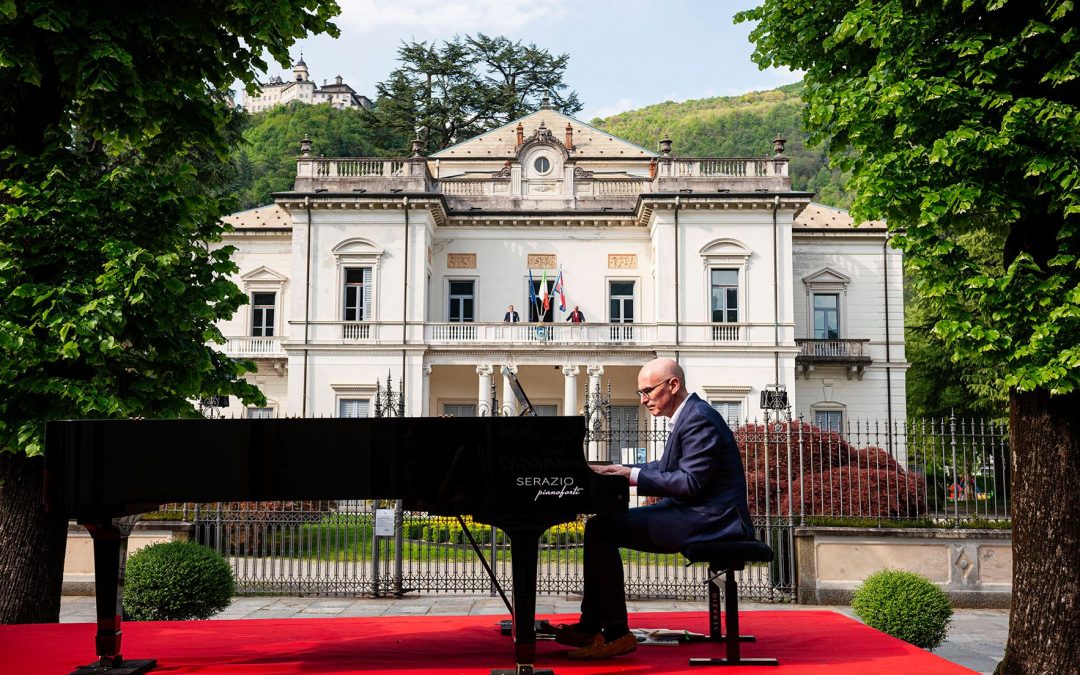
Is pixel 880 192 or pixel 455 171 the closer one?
pixel 880 192

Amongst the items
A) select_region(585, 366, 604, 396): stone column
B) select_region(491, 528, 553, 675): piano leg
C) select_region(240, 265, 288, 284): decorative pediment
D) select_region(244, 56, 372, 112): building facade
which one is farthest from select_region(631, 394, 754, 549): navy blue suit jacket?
select_region(244, 56, 372, 112): building facade

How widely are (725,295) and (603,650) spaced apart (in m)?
23.8

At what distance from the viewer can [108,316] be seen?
6.26 meters

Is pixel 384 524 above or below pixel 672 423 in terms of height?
below

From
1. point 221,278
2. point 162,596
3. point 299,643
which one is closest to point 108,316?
point 221,278

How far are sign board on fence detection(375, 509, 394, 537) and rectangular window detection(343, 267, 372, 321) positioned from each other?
1611 cm

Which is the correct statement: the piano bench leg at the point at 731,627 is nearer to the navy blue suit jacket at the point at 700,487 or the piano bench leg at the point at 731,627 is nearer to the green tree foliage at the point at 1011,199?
the navy blue suit jacket at the point at 700,487

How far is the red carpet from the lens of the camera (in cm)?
443

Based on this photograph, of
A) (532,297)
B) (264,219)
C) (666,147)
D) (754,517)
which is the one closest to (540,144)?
(666,147)

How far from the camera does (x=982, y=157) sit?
6.46m

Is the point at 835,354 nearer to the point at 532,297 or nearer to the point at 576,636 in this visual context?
the point at 532,297

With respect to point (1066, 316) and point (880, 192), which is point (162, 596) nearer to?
point (880, 192)

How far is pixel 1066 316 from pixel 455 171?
1117 inches

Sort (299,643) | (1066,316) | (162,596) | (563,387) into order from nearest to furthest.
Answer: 1. (299,643)
2. (1066,316)
3. (162,596)
4. (563,387)
